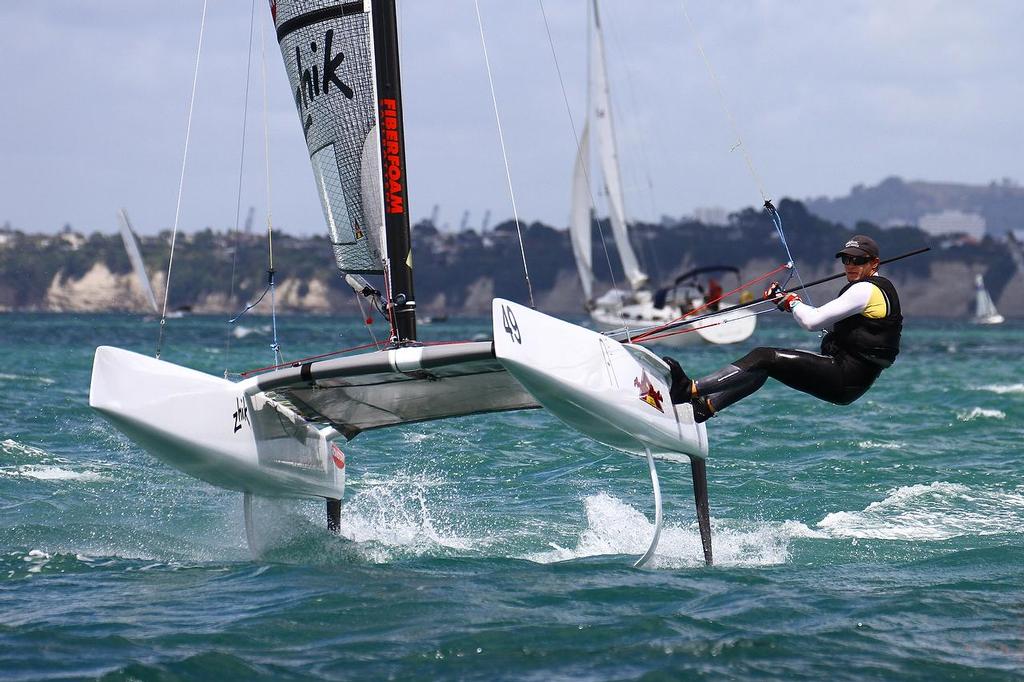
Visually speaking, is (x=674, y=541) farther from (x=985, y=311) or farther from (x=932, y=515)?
(x=985, y=311)

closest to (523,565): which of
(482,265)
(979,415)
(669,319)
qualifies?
(979,415)

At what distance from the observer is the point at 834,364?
18.3 feet

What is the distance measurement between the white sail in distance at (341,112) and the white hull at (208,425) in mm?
927

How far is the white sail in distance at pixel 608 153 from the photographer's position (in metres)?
32.9

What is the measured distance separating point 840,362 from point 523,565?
1.64 metres

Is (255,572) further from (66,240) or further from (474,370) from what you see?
(66,240)

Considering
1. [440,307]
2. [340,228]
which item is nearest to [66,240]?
[440,307]

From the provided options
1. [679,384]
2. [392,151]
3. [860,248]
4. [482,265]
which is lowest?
[679,384]

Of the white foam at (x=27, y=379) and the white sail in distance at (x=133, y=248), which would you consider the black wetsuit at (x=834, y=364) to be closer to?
the white foam at (x=27, y=379)

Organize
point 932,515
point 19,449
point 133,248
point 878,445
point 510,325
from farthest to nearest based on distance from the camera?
point 133,248
point 878,445
point 19,449
point 932,515
point 510,325

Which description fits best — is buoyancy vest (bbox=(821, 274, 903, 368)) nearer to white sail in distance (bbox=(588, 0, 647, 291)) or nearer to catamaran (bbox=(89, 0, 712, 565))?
catamaran (bbox=(89, 0, 712, 565))

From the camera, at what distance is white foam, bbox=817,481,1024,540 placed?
256 inches

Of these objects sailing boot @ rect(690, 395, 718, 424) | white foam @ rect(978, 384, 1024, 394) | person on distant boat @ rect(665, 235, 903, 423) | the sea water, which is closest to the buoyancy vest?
person on distant boat @ rect(665, 235, 903, 423)

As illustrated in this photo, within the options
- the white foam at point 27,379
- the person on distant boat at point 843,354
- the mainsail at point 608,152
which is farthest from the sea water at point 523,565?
the mainsail at point 608,152
